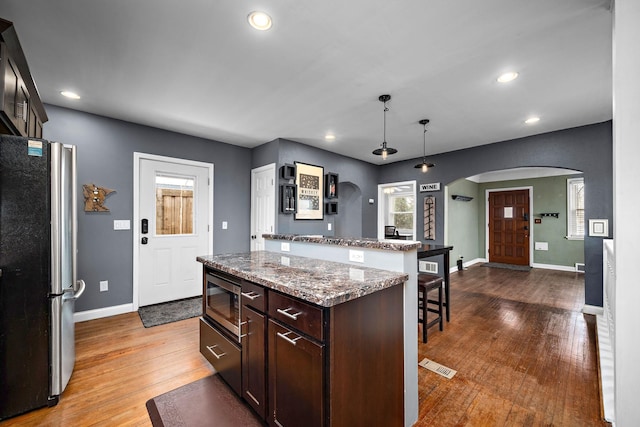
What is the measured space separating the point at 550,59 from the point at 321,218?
141 inches

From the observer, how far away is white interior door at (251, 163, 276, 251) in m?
4.36

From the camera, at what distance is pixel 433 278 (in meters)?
3.00

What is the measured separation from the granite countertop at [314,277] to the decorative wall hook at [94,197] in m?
2.23

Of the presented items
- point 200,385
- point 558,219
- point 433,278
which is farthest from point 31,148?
point 558,219

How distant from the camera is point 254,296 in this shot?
62.5 inches

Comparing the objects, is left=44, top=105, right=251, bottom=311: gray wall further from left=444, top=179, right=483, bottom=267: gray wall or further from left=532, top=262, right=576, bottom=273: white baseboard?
left=532, top=262, right=576, bottom=273: white baseboard

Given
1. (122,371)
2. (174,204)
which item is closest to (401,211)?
(174,204)

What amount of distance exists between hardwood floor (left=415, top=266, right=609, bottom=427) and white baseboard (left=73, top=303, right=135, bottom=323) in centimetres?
363

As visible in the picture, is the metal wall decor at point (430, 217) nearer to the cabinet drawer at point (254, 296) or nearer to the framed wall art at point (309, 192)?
the framed wall art at point (309, 192)

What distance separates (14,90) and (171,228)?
8.08 ft

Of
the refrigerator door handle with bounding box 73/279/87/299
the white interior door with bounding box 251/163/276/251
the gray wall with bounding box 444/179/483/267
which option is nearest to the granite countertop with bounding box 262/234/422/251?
the refrigerator door handle with bounding box 73/279/87/299

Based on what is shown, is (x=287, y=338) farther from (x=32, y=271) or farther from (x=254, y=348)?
(x=32, y=271)

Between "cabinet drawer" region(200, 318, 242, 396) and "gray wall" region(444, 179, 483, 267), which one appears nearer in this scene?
"cabinet drawer" region(200, 318, 242, 396)

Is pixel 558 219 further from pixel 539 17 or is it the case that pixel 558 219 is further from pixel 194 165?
pixel 194 165
